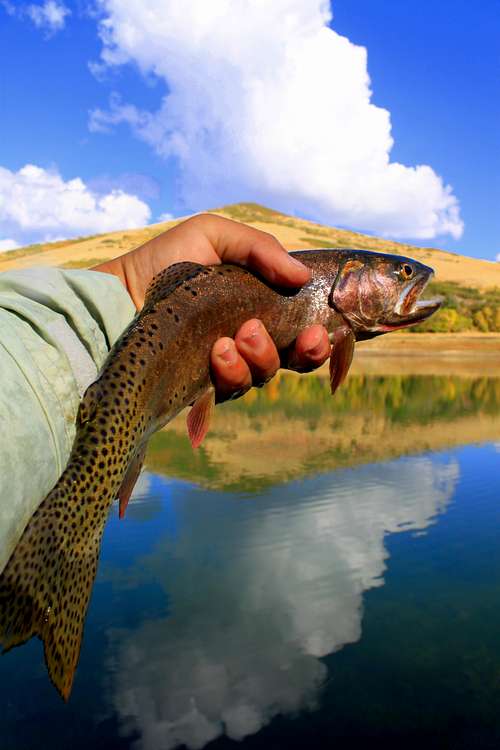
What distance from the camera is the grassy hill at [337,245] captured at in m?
61.2

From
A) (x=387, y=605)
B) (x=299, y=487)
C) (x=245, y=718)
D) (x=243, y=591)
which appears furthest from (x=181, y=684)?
(x=299, y=487)

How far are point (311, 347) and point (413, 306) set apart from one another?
86cm

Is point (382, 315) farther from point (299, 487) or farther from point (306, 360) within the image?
point (299, 487)

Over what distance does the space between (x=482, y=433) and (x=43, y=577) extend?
2510 centimetres

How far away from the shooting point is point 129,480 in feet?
10.9

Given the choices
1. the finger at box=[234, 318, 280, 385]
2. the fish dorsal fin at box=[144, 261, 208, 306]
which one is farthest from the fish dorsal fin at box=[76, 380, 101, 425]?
the finger at box=[234, 318, 280, 385]

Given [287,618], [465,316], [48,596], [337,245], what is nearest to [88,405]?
[48,596]

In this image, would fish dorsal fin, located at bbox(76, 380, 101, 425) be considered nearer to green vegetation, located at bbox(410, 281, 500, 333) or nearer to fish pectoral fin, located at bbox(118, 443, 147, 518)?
fish pectoral fin, located at bbox(118, 443, 147, 518)

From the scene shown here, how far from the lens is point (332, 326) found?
176 inches

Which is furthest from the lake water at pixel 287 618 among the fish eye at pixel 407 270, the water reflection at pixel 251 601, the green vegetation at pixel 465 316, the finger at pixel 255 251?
the green vegetation at pixel 465 316

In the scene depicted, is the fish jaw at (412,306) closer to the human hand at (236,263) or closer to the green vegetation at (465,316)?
the human hand at (236,263)

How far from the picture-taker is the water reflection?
9.13m

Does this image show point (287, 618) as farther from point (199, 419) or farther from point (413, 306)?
point (199, 419)

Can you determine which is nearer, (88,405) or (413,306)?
(88,405)
